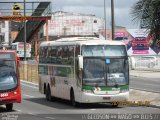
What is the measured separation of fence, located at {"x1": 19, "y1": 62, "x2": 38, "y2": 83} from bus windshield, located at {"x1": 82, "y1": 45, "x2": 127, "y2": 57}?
22.1 m

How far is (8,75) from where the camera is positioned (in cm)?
2350

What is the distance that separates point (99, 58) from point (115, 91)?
1.53 meters

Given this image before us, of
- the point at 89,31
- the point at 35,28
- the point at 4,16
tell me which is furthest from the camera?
the point at 89,31

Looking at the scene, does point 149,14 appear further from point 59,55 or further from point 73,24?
point 73,24

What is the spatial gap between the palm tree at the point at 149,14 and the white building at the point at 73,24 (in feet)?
361

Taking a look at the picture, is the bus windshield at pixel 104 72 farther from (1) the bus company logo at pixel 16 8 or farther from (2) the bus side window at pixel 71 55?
(1) the bus company logo at pixel 16 8

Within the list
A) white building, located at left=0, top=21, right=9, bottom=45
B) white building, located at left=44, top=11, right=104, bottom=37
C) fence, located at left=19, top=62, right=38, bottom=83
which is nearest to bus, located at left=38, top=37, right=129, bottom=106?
fence, located at left=19, top=62, right=38, bottom=83

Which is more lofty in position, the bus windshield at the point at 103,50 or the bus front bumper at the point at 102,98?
the bus windshield at the point at 103,50

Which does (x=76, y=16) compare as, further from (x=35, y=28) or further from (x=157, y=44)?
(x=157, y=44)

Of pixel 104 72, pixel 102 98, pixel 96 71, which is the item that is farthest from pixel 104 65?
pixel 102 98

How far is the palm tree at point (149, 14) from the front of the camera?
1742 centimetres

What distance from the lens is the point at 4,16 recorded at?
5581 centimetres

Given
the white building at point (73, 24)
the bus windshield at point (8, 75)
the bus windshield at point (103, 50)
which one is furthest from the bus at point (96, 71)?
the white building at point (73, 24)

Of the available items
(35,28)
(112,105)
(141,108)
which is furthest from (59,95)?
(35,28)
